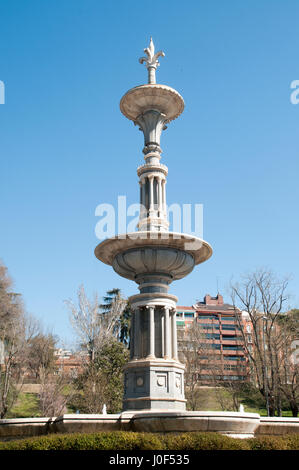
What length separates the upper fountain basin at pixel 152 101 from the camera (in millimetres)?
19734

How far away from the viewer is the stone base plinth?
15.9 metres

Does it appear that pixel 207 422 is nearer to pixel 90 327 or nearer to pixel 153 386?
pixel 153 386

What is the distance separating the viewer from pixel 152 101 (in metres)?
20.1

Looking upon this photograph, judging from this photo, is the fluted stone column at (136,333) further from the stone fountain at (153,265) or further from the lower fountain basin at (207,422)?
the lower fountain basin at (207,422)

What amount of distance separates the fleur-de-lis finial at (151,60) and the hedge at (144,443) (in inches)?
615

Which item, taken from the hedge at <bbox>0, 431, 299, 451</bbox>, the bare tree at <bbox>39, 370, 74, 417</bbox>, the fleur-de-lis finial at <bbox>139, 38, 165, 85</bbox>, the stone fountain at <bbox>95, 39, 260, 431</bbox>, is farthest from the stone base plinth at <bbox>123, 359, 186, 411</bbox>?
the bare tree at <bbox>39, 370, 74, 417</bbox>

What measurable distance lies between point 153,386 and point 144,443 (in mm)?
6904

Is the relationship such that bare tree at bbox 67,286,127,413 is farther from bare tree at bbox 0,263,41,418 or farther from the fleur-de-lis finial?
the fleur-de-lis finial

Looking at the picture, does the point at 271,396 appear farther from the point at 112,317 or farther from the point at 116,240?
the point at 116,240

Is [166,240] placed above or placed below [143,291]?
above

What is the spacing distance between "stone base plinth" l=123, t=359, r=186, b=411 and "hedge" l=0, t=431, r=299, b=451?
648 centimetres
